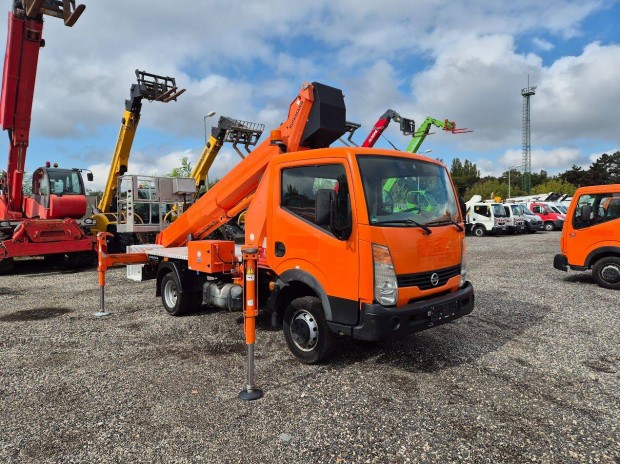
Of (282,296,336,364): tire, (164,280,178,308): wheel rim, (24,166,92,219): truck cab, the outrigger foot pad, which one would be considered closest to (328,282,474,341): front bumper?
(282,296,336,364): tire

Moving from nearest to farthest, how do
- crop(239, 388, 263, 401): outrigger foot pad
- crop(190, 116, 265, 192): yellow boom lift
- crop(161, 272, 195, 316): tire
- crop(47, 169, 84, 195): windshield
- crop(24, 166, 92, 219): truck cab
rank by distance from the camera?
crop(239, 388, 263, 401): outrigger foot pad
crop(161, 272, 195, 316): tire
crop(24, 166, 92, 219): truck cab
crop(47, 169, 84, 195): windshield
crop(190, 116, 265, 192): yellow boom lift

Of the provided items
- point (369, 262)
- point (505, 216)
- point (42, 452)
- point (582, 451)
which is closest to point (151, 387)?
point (42, 452)

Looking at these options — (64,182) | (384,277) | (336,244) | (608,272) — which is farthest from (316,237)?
(64,182)

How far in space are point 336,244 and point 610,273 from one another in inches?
301

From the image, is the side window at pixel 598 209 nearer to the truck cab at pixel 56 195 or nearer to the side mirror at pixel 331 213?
the side mirror at pixel 331 213

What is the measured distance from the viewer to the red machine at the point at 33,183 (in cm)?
990

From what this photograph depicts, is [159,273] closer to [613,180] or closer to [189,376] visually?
[189,376]

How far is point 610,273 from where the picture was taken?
882 centimetres

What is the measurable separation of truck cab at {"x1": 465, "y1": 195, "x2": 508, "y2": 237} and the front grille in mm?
20956

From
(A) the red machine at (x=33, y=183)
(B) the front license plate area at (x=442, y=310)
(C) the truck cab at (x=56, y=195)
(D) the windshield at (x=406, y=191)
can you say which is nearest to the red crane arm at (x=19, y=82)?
(A) the red machine at (x=33, y=183)

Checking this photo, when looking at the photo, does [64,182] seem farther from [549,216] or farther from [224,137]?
[549,216]

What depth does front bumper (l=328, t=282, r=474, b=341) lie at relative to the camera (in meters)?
3.91

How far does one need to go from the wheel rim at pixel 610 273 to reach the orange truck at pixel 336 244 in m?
5.83

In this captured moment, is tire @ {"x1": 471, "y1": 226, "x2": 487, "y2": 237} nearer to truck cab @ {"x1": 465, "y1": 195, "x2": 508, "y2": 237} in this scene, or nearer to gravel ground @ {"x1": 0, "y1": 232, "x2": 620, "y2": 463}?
truck cab @ {"x1": 465, "y1": 195, "x2": 508, "y2": 237}
